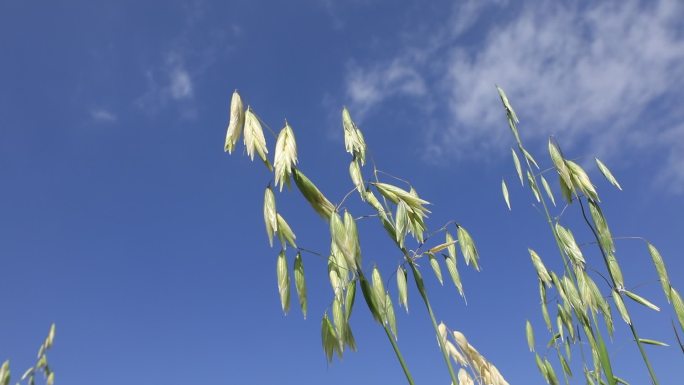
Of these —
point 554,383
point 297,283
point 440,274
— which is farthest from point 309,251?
point 554,383

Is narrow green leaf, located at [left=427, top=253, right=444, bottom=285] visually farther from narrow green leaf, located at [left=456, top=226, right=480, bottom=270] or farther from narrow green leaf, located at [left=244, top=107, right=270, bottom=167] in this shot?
narrow green leaf, located at [left=244, top=107, right=270, bottom=167]

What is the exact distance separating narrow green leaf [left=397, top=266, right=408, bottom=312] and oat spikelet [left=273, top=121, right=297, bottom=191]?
1.28ft

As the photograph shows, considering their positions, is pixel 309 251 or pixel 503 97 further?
pixel 503 97

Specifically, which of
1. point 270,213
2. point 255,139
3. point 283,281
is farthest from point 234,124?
point 283,281

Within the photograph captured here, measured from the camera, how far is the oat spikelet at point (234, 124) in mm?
1266

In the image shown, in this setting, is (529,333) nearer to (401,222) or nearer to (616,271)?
(616,271)

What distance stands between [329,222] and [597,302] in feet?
2.81

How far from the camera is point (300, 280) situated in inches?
47.5

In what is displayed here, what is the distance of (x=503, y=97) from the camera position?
1.67m

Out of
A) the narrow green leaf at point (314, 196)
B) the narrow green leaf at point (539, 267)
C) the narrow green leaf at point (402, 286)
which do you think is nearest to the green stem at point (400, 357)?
the narrow green leaf at point (314, 196)

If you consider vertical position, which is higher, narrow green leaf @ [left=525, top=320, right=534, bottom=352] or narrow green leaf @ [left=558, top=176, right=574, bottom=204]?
narrow green leaf @ [left=558, top=176, right=574, bottom=204]

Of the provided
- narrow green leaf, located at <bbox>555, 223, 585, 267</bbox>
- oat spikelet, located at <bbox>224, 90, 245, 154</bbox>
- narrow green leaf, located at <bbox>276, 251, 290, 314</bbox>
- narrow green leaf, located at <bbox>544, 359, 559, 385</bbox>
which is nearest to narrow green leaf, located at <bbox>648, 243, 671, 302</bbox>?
narrow green leaf, located at <bbox>555, 223, 585, 267</bbox>

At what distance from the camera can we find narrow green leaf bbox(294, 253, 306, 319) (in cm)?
119

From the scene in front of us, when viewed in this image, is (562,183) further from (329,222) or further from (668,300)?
(329,222)
